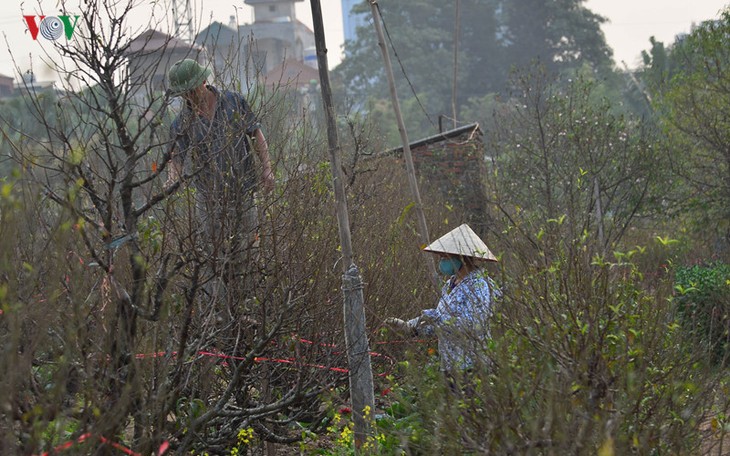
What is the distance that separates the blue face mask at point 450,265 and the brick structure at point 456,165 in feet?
36.5

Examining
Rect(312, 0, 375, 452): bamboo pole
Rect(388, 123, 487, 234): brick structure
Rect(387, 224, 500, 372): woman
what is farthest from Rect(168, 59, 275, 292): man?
Rect(388, 123, 487, 234): brick structure

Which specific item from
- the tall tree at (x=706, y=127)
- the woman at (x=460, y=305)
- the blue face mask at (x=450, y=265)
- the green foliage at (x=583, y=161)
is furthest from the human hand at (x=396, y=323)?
the green foliage at (x=583, y=161)

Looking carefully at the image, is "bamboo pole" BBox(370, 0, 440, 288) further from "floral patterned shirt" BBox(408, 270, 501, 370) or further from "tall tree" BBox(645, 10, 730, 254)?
"tall tree" BBox(645, 10, 730, 254)

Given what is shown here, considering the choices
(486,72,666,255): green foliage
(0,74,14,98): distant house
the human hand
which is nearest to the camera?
the human hand

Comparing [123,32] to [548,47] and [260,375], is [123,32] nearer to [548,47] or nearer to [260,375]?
[260,375]

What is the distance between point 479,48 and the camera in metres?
62.6

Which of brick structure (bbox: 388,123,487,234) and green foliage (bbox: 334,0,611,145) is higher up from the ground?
green foliage (bbox: 334,0,611,145)

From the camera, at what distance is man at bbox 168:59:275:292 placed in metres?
5.45

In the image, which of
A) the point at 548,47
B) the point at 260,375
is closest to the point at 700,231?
the point at 260,375

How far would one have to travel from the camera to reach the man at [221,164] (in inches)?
215

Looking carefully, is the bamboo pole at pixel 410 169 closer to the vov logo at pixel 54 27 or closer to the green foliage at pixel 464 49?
the vov logo at pixel 54 27

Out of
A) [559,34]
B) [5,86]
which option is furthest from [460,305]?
[559,34]

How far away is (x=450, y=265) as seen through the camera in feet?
21.7

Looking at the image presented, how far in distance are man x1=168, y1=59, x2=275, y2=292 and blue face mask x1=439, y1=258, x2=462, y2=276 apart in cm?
115
